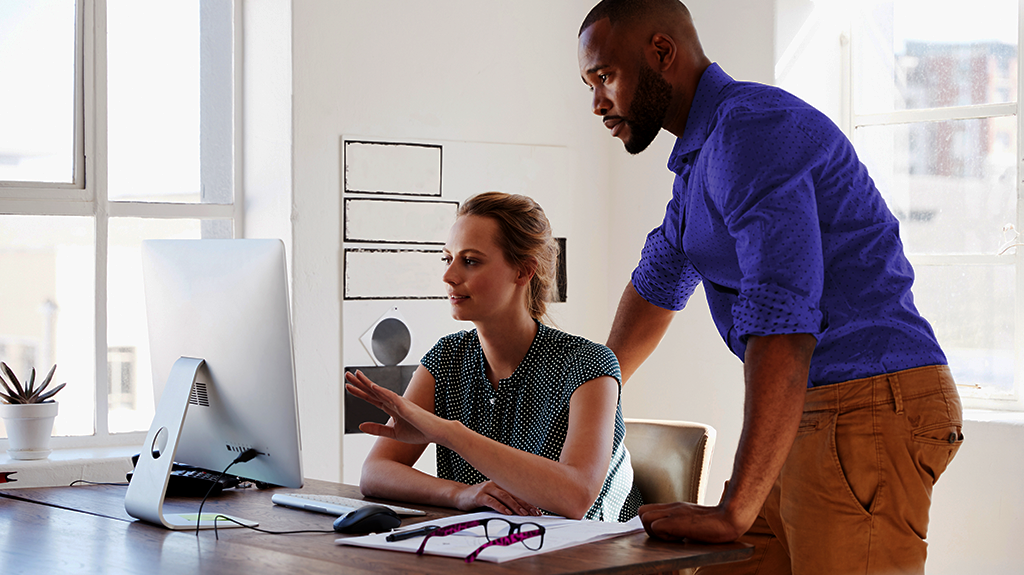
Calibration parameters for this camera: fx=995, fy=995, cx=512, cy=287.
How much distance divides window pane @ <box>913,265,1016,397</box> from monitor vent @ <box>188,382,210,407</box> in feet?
8.23

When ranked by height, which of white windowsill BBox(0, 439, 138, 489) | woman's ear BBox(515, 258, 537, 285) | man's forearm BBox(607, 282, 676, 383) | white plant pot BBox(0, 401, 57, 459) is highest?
woman's ear BBox(515, 258, 537, 285)

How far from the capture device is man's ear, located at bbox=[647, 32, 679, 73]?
5.44 feet

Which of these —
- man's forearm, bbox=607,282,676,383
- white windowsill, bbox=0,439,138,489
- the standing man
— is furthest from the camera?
white windowsill, bbox=0,439,138,489

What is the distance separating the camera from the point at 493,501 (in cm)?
174

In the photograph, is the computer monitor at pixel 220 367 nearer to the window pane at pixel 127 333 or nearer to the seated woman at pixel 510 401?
the seated woman at pixel 510 401

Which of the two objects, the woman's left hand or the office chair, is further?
the office chair

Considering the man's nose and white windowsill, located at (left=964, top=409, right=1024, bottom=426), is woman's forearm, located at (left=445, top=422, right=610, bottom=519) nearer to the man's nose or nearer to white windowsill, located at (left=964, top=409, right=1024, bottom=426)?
the man's nose

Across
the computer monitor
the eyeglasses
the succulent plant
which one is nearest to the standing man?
the eyeglasses

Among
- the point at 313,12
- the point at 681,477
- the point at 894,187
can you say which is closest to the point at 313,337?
the point at 313,12

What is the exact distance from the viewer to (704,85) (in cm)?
167

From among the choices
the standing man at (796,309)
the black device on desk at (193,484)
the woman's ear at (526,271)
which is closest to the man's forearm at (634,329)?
the woman's ear at (526,271)

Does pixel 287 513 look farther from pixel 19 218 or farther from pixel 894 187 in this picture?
pixel 894 187

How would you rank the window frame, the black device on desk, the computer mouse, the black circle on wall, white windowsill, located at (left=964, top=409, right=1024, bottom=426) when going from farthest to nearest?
the black circle on wall
the window frame
white windowsill, located at (left=964, top=409, right=1024, bottom=426)
the black device on desk
the computer mouse

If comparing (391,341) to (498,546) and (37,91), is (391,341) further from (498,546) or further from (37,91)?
(498,546)
